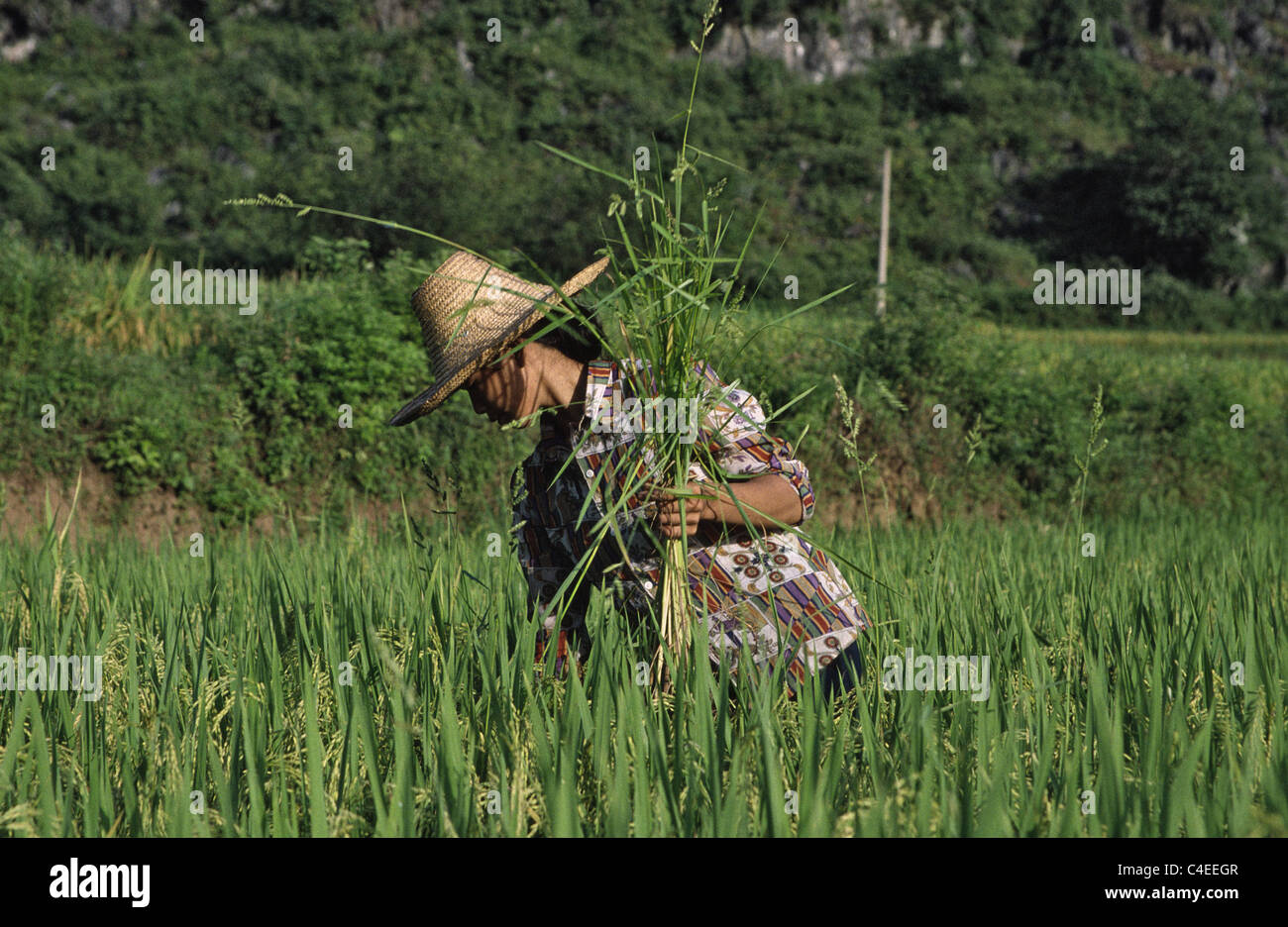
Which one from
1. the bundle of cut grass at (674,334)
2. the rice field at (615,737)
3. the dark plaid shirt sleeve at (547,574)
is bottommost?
the rice field at (615,737)

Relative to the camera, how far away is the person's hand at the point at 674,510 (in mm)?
1836

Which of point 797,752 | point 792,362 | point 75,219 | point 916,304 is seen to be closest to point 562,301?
point 797,752

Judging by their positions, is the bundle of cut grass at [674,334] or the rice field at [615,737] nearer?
the rice field at [615,737]

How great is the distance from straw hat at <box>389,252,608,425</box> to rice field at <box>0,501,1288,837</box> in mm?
478

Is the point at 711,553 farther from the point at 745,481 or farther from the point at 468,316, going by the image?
the point at 468,316

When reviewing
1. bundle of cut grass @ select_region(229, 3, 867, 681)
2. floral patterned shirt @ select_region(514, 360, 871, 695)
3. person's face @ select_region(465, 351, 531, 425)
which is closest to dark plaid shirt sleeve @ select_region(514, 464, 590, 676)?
floral patterned shirt @ select_region(514, 360, 871, 695)

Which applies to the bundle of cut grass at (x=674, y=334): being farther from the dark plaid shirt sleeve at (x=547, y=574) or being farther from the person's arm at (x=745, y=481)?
the dark plaid shirt sleeve at (x=547, y=574)

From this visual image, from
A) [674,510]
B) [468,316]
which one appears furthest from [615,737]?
[468,316]

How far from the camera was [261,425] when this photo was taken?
20.9ft

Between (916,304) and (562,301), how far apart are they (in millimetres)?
6010

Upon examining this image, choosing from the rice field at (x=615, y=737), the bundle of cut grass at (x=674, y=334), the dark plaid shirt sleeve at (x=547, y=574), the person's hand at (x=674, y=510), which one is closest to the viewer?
the rice field at (x=615, y=737)

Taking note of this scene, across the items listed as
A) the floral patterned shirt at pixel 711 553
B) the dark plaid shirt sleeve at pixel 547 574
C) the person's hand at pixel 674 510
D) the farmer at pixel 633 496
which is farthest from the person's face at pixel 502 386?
the person's hand at pixel 674 510

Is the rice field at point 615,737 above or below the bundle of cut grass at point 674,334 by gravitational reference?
below

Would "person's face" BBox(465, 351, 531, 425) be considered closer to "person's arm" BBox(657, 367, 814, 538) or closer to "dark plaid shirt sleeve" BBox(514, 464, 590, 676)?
"dark plaid shirt sleeve" BBox(514, 464, 590, 676)
